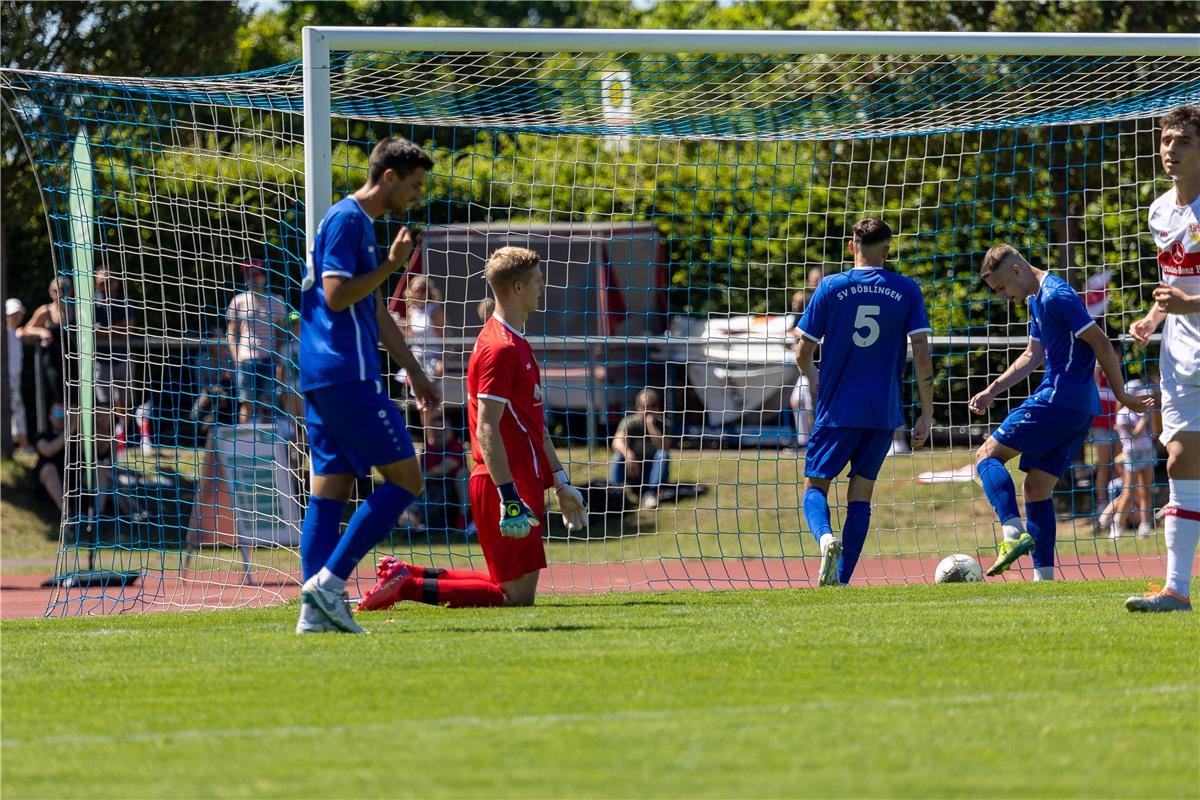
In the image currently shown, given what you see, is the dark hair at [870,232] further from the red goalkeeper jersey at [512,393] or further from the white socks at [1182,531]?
the white socks at [1182,531]

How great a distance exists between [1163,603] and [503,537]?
3.14m

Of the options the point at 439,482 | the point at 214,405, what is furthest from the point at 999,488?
the point at 439,482

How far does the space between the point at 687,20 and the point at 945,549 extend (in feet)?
84.9

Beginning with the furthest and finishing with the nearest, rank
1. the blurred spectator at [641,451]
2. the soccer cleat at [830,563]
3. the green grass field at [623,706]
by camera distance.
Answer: the blurred spectator at [641,451], the soccer cleat at [830,563], the green grass field at [623,706]

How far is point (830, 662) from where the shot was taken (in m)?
5.54

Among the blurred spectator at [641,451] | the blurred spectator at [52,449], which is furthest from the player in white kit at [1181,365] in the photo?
the blurred spectator at [52,449]

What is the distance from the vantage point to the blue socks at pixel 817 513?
865 centimetres

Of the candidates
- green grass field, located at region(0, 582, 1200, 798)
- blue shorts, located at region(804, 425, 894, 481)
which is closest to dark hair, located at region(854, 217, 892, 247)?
blue shorts, located at region(804, 425, 894, 481)

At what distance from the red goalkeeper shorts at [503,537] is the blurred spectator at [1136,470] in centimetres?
692

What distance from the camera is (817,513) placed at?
8.76m

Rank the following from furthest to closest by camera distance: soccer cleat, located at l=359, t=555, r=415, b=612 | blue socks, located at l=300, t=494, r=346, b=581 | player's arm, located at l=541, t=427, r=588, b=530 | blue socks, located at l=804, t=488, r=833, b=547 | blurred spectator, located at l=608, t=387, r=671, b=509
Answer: blurred spectator, located at l=608, t=387, r=671, b=509 → blue socks, located at l=804, t=488, r=833, b=547 → soccer cleat, located at l=359, t=555, r=415, b=612 → player's arm, located at l=541, t=427, r=588, b=530 → blue socks, located at l=300, t=494, r=346, b=581

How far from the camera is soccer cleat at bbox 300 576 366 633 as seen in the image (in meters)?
6.39

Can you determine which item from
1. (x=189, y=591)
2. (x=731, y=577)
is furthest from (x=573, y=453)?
(x=189, y=591)

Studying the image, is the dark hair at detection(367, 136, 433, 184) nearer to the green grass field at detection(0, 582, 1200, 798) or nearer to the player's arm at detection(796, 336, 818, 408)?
the green grass field at detection(0, 582, 1200, 798)
